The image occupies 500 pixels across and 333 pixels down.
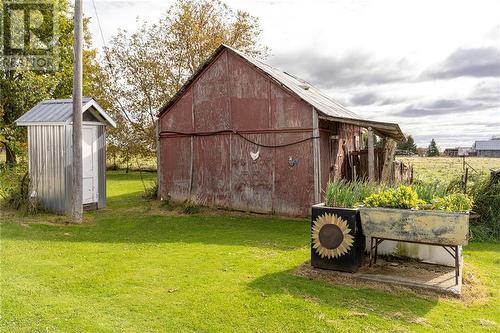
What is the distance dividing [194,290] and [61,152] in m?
7.93

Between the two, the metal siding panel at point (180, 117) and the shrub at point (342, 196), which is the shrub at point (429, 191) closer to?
the shrub at point (342, 196)

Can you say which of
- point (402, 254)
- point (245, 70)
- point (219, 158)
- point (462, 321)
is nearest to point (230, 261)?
point (402, 254)

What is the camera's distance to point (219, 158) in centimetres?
1378

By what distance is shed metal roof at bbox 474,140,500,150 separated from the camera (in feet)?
314

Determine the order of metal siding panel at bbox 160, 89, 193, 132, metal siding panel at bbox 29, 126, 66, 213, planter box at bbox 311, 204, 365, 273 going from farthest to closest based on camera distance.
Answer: metal siding panel at bbox 160, 89, 193, 132 → metal siding panel at bbox 29, 126, 66, 213 → planter box at bbox 311, 204, 365, 273

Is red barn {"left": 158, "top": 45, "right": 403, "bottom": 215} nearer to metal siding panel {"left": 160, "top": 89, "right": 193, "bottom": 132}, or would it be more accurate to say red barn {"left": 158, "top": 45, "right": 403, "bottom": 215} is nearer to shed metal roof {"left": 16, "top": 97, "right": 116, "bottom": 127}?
metal siding panel {"left": 160, "top": 89, "right": 193, "bottom": 132}

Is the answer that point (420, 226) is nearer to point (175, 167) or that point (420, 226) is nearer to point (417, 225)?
point (417, 225)

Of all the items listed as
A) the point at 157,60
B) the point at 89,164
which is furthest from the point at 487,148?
the point at 89,164

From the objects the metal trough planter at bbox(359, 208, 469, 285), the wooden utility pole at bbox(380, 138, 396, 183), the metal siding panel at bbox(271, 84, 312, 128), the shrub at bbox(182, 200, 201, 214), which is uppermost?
the metal siding panel at bbox(271, 84, 312, 128)

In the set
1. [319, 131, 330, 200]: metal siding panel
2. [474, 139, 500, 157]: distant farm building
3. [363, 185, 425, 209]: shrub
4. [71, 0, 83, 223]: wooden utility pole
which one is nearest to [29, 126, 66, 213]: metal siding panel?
[71, 0, 83, 223]: wooden utility pole

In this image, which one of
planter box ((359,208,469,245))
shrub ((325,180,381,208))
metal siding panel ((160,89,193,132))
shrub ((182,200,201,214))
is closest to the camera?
planter box ((359,208,469,245))

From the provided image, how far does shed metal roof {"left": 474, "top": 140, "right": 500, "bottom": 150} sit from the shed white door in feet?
332

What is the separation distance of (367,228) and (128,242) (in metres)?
5.32

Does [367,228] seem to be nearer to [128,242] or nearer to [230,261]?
[230,261]
